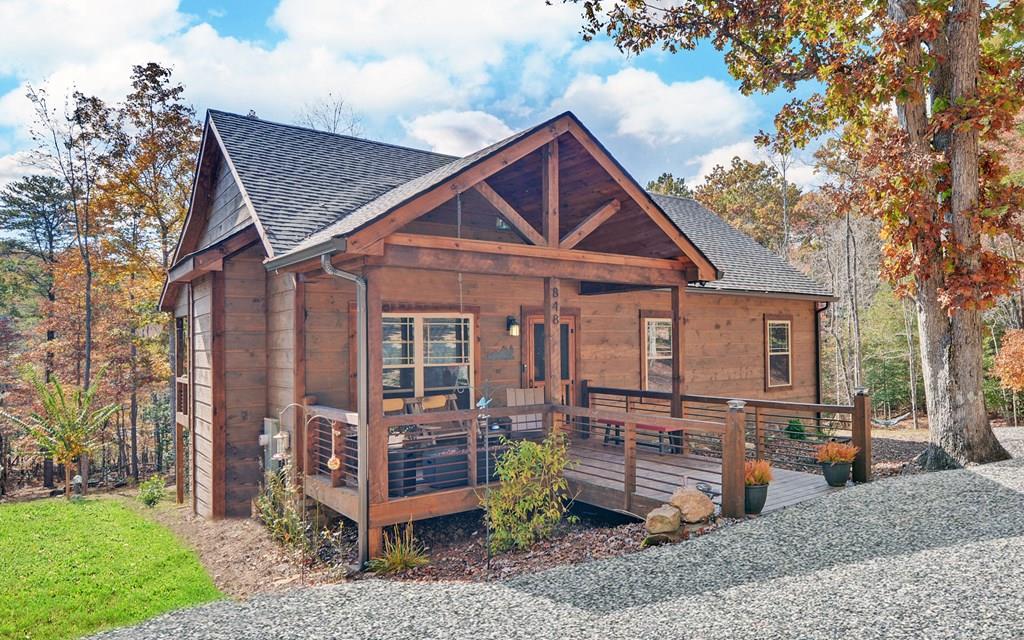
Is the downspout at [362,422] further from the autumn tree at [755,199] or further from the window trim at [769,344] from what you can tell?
the autumn tree at [755,199]

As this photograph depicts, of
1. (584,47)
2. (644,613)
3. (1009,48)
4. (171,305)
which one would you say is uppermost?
(584,47)

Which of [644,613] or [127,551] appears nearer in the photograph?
[644,613]

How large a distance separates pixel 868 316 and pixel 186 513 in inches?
905

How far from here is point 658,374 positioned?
1267 cm

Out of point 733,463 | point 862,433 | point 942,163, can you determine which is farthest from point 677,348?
point 942,163

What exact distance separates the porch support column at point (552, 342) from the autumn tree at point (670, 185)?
30.4 metres

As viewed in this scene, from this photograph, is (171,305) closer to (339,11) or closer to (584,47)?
(339,11)

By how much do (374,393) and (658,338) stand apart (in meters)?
7.71

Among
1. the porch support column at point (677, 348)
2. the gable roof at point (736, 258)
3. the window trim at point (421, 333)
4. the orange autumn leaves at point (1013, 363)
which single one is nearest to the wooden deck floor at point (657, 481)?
the porch support column at point (677, 348)

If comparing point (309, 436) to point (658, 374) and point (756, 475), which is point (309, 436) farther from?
point (658, 374)

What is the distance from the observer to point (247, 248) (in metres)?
9.13

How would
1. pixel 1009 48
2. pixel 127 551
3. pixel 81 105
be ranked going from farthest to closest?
pixel 81 105, pixel 1009 48, pixel 127 551

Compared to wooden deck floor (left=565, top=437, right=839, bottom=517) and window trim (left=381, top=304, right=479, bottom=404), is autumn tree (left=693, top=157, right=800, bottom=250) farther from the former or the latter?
window trim (left=381, top=304, right=479, bottom=404)

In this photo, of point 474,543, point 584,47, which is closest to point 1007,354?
point 584,47
